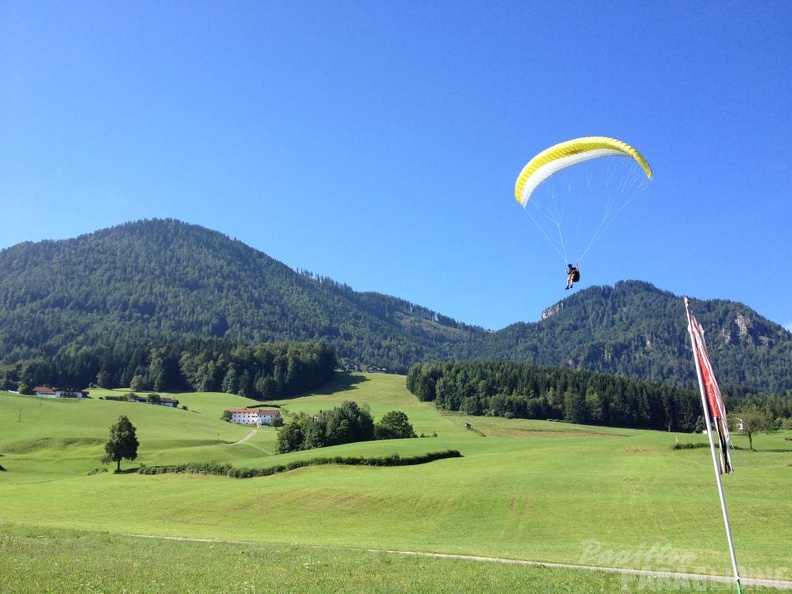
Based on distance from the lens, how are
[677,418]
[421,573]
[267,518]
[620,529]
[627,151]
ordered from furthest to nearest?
[677,418], [267,518], [620,529], [627,151], [421,573]

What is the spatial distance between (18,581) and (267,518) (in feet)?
88.3

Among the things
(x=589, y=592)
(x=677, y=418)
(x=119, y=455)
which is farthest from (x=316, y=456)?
(x=677, y=418)

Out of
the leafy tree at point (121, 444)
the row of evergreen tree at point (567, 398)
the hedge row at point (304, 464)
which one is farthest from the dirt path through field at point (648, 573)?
the row of evergreen tree at point (567, 398)

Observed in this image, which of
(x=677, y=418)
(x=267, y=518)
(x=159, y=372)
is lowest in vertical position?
(x=267, y=518)

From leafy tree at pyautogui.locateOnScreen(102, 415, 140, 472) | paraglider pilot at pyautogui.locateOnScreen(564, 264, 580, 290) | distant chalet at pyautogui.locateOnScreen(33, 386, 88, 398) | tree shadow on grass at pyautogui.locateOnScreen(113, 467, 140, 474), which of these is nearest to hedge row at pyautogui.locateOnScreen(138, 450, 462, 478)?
tree shadow on grass at pyautogui.locateOnScreen(113, 467, 140, 474)

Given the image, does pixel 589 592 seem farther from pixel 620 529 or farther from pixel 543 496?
pixel 543 496

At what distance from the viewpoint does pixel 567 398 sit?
15138 centimetres

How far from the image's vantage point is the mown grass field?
2645cm

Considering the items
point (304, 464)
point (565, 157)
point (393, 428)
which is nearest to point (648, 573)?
point (565, 157)

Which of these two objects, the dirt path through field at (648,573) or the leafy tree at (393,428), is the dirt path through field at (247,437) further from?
the dirt path through field at (648,573)

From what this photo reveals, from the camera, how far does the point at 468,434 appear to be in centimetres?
10956

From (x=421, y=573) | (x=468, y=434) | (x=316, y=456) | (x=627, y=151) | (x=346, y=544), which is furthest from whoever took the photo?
(x=468, y=434)

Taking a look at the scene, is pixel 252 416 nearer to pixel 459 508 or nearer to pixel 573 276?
pixel 459 508

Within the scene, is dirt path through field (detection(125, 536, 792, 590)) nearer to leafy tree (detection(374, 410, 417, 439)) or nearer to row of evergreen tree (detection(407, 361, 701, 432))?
leafy tree (detection(374, 410, 417, 439))
